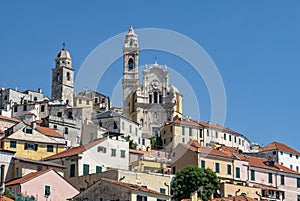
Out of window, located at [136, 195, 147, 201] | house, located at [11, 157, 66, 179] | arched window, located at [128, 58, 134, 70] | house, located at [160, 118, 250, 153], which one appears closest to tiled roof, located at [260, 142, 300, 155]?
house, located at [160, 118, 250, 153]

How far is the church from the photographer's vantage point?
139m

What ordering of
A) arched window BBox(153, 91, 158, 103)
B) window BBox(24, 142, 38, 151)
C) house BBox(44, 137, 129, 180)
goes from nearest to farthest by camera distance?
1. house BBox(44, 137, 129, 180)
2. window BBox(24, 142, 38, 151)
3. arched window BBox(153, 91, 158, 103)

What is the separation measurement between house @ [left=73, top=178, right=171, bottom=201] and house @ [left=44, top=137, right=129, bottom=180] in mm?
11606

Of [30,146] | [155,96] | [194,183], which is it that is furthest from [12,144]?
[155,96]

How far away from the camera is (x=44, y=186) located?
67312 mm

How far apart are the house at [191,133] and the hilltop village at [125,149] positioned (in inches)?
6.4

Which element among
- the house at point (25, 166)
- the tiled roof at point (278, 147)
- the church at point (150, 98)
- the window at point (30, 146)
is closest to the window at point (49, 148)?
the window at point (30, 146)

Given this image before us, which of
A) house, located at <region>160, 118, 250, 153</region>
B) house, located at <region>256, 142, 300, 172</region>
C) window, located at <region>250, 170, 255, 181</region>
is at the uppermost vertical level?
house, located at <region>160, 118, 250, 153</region>

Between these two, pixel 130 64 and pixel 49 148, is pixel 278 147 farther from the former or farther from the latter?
pixel 130 64

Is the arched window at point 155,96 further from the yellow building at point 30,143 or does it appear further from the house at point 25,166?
the house at point 25,166

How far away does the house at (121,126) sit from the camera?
121225 millimetres

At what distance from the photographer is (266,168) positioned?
94.4m

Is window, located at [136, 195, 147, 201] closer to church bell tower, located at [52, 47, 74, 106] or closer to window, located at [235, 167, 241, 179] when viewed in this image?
window, located at [235, 167, 241, 179]

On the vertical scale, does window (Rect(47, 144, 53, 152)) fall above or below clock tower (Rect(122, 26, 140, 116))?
below
